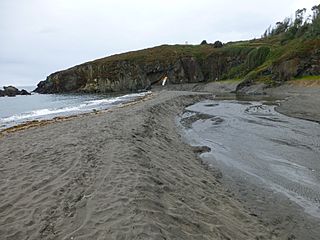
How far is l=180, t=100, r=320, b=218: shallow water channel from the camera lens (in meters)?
11.6

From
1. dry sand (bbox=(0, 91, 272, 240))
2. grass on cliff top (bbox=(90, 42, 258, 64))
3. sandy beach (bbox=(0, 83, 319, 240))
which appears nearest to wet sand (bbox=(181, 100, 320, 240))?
sandy beach (bbox=(0, 83, 319, 240))

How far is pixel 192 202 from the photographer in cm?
941

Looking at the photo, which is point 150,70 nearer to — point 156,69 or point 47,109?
point 156,69

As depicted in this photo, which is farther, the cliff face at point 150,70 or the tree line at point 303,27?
the cliff face at point 150,70

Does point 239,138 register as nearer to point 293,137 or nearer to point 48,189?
point 293,137

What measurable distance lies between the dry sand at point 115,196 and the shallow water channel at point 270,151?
176cm

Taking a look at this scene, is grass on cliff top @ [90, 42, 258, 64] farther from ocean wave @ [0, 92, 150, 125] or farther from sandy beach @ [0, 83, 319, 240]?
sandy beach @ [0, 83, 319, 240]

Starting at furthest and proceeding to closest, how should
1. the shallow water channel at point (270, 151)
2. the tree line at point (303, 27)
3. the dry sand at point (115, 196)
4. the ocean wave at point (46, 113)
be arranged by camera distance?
the tree line at point (303, 27) → the ocean wave at point (46, 113) → the shallow water channel at point (270, 151) → the dry sand at point (115, 196)

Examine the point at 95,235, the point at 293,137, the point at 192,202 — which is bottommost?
the point at 293,137

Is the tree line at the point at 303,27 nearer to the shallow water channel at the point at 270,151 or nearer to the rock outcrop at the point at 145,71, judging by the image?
the rock outcrop at the point at 145,71

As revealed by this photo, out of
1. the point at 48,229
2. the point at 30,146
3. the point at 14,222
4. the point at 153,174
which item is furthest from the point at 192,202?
the point at 30,146

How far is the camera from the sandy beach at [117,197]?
7.54 m

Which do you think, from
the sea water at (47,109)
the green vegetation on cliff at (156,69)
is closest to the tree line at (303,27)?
the green vegetation on cliff at (156,69)

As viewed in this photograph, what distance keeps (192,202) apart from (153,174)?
2.12 meters
